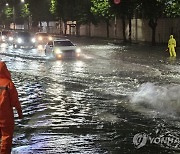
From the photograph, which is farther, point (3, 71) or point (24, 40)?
point (24, 40)

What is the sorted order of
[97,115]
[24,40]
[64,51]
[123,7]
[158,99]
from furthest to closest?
[123,7] < [24,40] < [64,51] < [158,99] < [97,115]

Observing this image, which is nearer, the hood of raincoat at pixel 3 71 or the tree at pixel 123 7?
the hood of raincoat at pixel 3 71

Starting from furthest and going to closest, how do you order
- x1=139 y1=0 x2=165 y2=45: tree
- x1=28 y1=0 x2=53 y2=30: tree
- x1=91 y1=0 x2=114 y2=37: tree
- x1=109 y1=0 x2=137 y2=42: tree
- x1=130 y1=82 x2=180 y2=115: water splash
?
x1=28 y1=0 x2=53 y2=30: tree, x1=91 y1=0 x2=114 y2=37: tree, x1=109 y1=0 x2=137 y2=42: tree, x1=139 y1=0 x2=165 y2=45: tree, x1=130 y1=82 x2=180 y2=115: water splash

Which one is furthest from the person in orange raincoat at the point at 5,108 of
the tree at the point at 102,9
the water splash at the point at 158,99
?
the tree at the point at 102,9

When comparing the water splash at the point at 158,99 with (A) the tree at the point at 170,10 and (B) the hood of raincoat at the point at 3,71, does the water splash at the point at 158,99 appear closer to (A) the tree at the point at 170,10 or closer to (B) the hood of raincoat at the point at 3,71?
(B) the hood of raincoat at the point at 3,71

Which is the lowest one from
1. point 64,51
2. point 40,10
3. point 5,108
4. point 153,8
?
point 64,51

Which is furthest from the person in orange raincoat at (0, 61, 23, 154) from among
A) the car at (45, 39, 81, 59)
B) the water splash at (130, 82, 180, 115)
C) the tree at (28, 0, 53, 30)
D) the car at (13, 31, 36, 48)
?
the tree at (28, 0, 53, 30)

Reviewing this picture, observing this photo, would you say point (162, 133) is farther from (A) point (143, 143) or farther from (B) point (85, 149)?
(B) point (85, 149)

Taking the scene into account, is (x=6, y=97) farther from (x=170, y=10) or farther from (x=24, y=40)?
(x=170, y=10)

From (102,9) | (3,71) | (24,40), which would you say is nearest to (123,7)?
(102,9)

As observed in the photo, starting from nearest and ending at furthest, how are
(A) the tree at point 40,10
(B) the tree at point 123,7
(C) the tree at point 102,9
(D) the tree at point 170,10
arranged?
1. (D) the tree at point 170,10
2. (B) the tree at point 123,7
3. (C) the tree at point 102,9
4. (A) the tree at point 40,10

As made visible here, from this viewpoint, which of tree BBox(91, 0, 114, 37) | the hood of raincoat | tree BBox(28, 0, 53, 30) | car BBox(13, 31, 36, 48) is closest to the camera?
the hood of raincoat

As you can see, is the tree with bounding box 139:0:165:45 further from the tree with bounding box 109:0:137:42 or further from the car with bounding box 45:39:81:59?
the car with bounding box 45:39:81:59

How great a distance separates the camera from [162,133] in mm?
8695
